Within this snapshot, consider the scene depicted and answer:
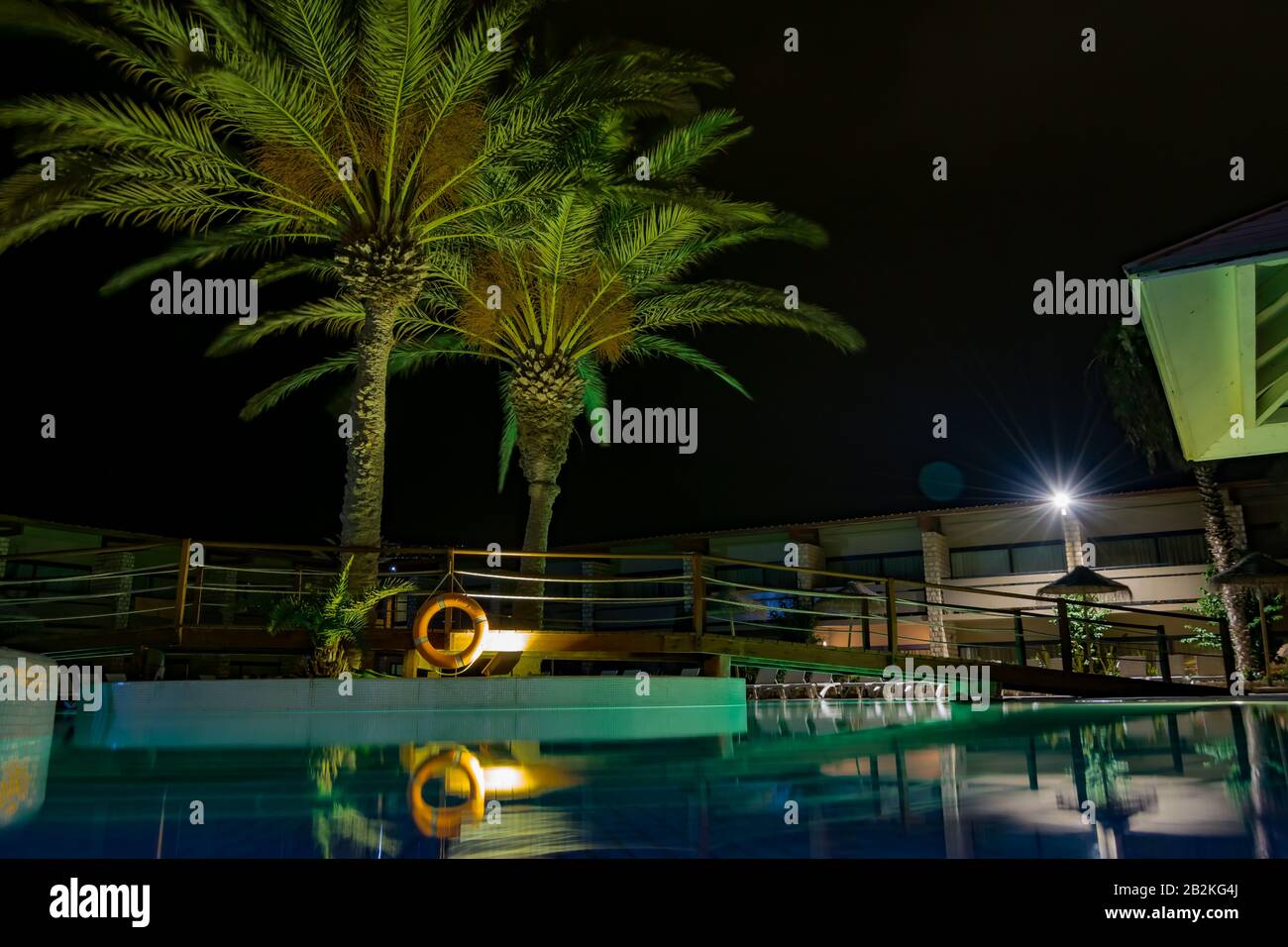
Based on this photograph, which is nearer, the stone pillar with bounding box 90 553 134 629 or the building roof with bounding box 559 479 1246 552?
the stone pillar with bounding box 90 553 134 629

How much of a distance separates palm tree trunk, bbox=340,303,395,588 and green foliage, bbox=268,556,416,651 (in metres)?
0.58

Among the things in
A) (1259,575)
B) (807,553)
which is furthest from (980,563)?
(1259,575)

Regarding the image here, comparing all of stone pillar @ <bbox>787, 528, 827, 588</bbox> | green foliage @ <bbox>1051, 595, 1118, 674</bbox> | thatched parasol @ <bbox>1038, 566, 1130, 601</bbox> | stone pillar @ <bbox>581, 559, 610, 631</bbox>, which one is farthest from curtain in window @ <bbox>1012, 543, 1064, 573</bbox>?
stone pillar @ <bbox>581, 559, 610, 631</bbox>

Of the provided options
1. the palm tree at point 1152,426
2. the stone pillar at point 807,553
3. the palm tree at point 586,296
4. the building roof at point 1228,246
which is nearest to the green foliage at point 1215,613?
the palm tree at point 1152,426

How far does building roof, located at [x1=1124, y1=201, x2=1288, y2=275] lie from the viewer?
429 centimetres

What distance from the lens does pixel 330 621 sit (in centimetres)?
921

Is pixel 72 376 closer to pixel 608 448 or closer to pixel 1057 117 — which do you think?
pixel 608 448

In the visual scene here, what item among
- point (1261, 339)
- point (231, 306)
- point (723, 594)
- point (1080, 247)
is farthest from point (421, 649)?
point (723, 594)

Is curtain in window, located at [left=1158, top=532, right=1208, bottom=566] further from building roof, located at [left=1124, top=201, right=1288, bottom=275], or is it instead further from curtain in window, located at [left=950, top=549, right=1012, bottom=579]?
building roof, located at [left=1124, top=201, right=1288, bottom=275]

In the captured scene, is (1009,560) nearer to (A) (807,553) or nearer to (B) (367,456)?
(A) (807,553)

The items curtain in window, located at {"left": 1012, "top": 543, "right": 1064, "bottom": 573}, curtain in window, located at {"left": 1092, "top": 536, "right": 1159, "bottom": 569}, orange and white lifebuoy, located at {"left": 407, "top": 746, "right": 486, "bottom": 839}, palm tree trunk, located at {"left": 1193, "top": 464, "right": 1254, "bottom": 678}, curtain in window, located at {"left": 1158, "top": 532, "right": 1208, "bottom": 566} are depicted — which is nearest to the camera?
orange and white lifebuoy, located at {"left": 407, "top": 746, "right": 486, "bottom": 839}
